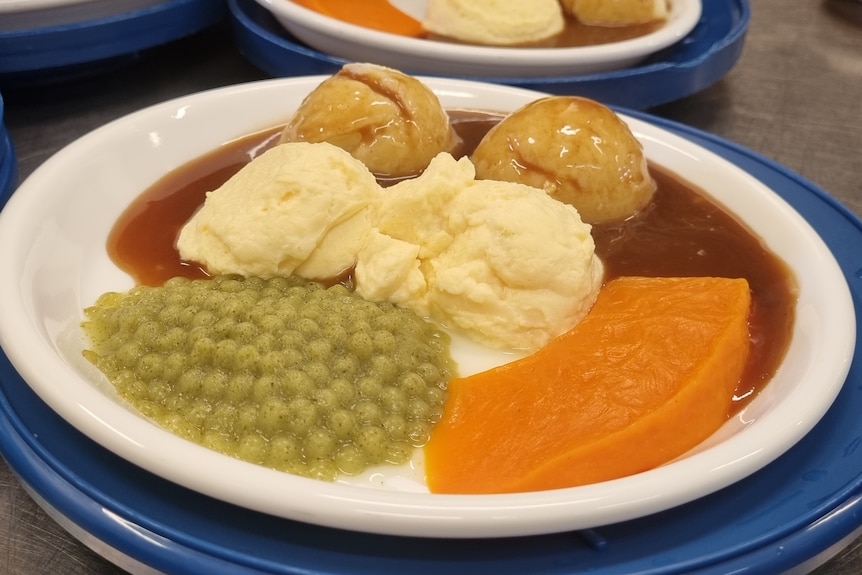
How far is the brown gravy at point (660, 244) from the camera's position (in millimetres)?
1517

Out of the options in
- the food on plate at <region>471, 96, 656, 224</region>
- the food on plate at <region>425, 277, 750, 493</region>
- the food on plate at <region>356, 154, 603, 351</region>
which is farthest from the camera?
the food on plate at <region>471, 96, 656, 224</region>

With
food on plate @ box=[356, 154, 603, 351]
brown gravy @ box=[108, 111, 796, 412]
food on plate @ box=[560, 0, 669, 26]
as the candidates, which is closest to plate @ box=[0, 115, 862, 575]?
brown gravy @ box=[108, 111, 796, 412]

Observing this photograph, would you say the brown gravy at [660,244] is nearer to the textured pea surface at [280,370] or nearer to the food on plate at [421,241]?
the food on plate at [421,241]

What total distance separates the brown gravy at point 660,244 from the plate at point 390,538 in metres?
0.30

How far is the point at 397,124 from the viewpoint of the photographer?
181 cm

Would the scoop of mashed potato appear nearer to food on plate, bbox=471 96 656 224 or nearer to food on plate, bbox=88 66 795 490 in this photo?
food on plate, bbox=88 66 795 490

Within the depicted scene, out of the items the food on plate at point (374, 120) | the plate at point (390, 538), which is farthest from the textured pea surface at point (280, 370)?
the food on plate at point (374, 120)

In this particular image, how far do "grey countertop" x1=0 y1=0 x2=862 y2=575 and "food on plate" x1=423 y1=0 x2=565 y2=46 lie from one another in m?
0.55

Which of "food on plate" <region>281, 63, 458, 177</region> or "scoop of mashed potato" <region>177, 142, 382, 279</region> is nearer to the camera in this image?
"scoop of mashed potato" <region>177, 142, 382, 279</region>

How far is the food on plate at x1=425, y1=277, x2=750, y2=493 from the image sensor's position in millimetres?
1172

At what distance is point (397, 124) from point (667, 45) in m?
1.19

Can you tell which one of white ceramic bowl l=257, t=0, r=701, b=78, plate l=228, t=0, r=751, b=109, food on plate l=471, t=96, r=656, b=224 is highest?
food on plate l=471, t=96, r=656, b=224

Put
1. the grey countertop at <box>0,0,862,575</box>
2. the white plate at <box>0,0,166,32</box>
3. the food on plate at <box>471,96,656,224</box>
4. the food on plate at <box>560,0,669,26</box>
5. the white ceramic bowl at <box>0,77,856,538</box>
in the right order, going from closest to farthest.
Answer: the white ceramic bowl at <box>0,77,856,538</box>, the food on plate at <box>471,96,656,224</box>, the white plate at <box>0,0,166,32</box>, the grey countertop at <box>0,0,862,575</box>, the food on plate at <box>560,0,669,26</box>

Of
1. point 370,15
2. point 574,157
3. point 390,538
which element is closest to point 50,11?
point 370,15
